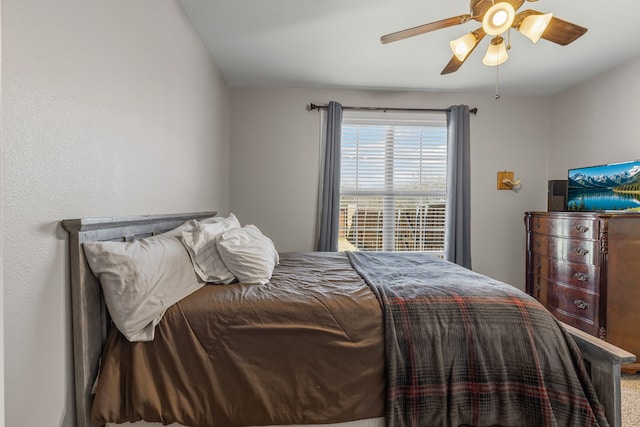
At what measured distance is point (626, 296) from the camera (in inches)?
89.1

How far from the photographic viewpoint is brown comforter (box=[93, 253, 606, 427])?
3.91 feet

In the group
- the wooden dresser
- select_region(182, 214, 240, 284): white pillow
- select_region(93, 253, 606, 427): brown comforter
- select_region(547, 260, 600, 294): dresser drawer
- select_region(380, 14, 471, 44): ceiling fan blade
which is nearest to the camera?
select_region(93, 253, 606, 427): brown comforter

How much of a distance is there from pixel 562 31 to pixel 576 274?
187 centimetres

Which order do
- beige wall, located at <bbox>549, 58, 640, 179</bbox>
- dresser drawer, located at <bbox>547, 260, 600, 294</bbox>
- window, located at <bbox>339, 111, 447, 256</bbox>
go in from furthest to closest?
window, located at <bbox>339, 111, 447, 256</bbox>, beige wall, located at <bbox>549, 58, 640, 179</bbox>, dresser drawer, located at <bbox>547, 260, 600, 294</bbox>

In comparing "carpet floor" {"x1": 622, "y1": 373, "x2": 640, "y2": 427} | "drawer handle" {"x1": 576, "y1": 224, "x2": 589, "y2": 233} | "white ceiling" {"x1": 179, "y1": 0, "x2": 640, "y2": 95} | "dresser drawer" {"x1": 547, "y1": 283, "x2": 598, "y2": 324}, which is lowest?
"carpet floor" {"x1": 622, "y1": 373, "x2": 640, "y2": 427}

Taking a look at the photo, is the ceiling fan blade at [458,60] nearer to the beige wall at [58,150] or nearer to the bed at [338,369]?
the bed at [338,369]

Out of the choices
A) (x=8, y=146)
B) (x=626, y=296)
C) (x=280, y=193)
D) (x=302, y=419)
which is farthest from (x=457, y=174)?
(x=8, y=146)

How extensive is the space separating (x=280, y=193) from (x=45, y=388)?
8.71 ft

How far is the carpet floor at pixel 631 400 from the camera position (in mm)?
1738

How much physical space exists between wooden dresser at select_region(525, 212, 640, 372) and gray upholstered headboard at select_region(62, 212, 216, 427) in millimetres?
3130

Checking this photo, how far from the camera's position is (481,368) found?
1255 mm

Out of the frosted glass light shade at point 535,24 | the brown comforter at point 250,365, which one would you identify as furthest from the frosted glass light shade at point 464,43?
the brown comforter at point 250,365

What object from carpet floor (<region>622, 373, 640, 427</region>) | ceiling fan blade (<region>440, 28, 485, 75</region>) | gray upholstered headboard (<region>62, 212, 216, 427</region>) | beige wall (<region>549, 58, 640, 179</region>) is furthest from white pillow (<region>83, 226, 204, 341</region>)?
beige wall (<region>549, 58, 640, 179</region>)

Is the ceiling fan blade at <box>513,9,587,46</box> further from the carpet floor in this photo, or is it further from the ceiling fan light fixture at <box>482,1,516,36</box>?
the carpet floor
